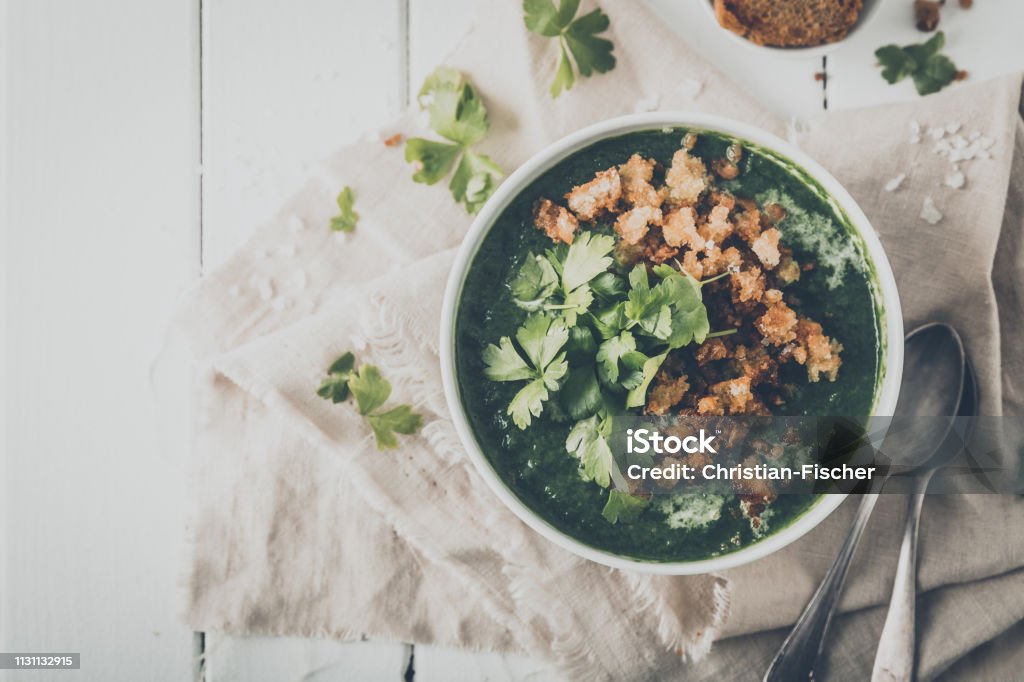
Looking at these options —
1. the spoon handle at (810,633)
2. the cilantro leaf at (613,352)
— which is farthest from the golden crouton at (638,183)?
the spoon handle at (810,633)

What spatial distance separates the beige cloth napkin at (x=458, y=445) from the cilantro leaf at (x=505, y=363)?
0.22 m

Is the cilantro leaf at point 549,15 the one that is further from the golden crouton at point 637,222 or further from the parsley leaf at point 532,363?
the parsley leaf at point 532,363

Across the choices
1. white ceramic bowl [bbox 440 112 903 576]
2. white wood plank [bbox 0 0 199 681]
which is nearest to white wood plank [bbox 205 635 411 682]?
white wood plank [bbox 0 0 199 681]

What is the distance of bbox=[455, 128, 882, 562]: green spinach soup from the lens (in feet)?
4.43

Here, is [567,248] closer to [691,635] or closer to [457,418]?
[457,418]

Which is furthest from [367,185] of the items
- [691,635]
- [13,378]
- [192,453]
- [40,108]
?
[691,635]

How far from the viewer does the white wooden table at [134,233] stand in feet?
5.81

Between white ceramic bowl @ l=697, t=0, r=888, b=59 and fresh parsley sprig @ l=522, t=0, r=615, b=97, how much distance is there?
0.22 metres

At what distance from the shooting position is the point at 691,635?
1633mm

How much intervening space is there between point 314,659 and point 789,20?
1656mm

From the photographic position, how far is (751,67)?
173 centimetres

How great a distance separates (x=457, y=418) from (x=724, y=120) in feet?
2.25

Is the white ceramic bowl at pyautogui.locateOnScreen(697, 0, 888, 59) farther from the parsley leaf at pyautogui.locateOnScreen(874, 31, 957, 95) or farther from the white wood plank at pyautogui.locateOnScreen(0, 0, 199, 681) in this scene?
the white wood plank at pyautogui.locateOnScreen(0, 0, 199, 681)

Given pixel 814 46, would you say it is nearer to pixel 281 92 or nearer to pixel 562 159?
pixel 562 159
